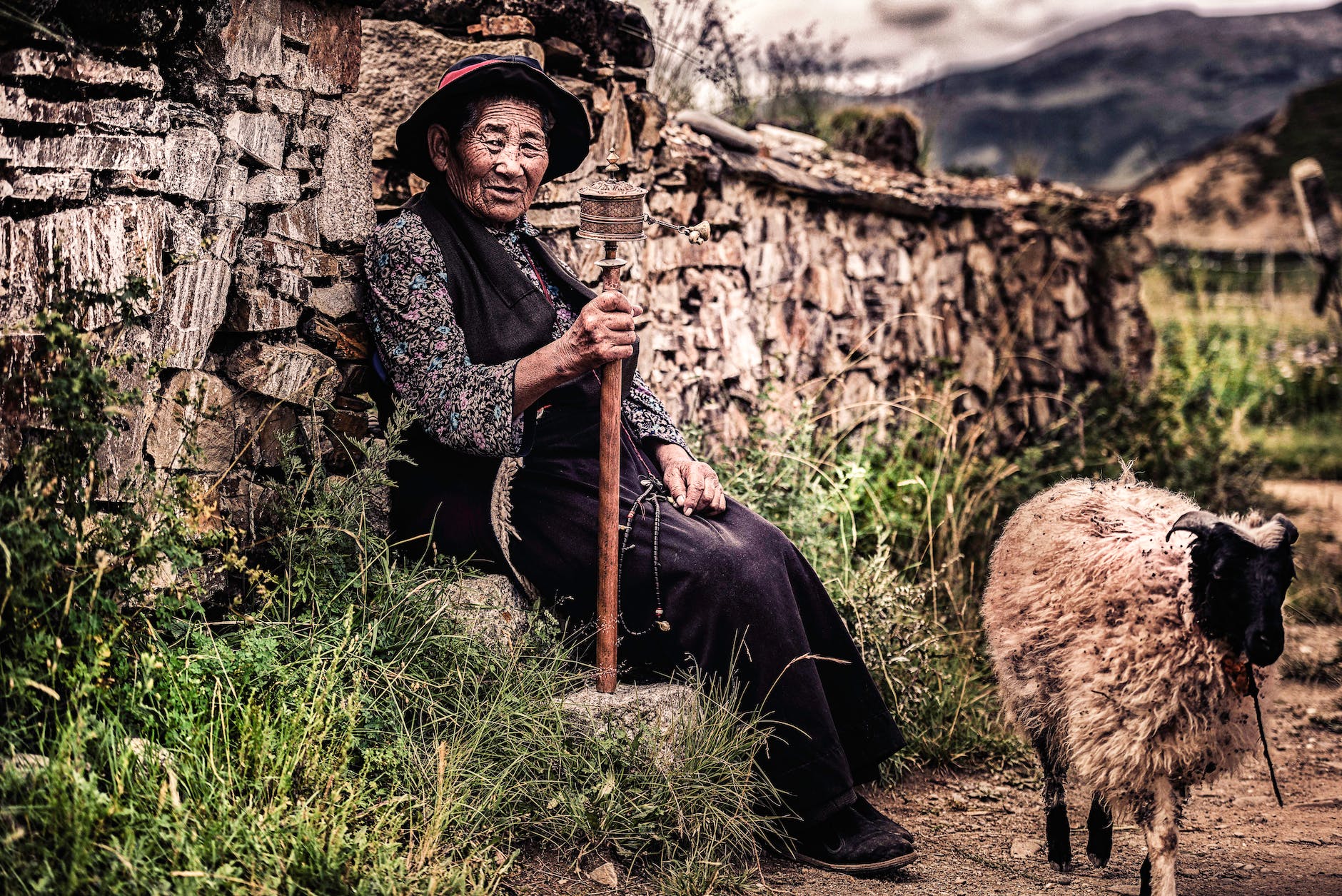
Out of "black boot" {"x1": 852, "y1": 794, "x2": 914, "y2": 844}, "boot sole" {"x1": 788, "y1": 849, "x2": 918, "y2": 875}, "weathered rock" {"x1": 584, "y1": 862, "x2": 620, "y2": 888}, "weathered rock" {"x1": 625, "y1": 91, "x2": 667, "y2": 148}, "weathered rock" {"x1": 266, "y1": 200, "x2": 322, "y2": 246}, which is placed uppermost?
"weathered rock" {"x1": 625, "y1": 91, "x2": 667, "y2": 148}

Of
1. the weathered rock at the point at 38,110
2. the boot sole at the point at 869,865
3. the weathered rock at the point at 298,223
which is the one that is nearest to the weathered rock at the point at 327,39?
the weathered rock at the point at 298,223

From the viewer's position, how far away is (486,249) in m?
3.41

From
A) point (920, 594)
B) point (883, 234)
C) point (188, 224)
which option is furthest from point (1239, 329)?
point (188, 224)

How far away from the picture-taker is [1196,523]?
2.94m

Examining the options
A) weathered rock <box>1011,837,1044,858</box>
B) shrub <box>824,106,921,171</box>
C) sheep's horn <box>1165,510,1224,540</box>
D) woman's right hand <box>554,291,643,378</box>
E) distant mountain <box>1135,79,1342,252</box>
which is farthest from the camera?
distant mountain <box>1135,79,1342,252</box>

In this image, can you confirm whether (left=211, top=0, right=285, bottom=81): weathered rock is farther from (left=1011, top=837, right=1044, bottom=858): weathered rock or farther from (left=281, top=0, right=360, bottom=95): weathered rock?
(left=1011, top=837, right=1044, bottom=858): weathered rock

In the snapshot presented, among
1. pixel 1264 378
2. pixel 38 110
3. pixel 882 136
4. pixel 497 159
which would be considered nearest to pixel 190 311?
pixel 38 110

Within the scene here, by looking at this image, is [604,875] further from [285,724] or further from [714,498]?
[714,498]

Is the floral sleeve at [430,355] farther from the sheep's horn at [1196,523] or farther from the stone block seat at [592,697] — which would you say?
the sheep's horn at [1196,523]

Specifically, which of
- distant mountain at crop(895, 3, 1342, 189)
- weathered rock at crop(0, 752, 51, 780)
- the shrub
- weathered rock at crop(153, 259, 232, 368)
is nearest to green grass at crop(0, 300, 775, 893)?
weathered rock at crop(0, 752, 51, 780)

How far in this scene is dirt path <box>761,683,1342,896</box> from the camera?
3.28 meters

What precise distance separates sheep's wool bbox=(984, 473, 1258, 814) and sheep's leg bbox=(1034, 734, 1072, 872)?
7cm

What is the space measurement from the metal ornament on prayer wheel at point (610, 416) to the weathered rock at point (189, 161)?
106cm

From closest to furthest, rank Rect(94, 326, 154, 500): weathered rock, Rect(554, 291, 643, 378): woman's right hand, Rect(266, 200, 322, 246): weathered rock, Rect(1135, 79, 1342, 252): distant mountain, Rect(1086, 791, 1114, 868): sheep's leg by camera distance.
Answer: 1. Rect(94, 326, 154, 500): weathered rock
2. Rect(554, 291, 643, 378): woman's right hand
3. Rect(266, 200, 322, 246): weathered rock
4. Rect(1086, 791, 1114, 868): sheep's leg
5. Rect(1135, 79, 1342, 252): distant mountain
